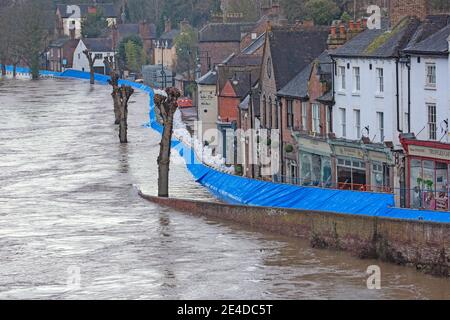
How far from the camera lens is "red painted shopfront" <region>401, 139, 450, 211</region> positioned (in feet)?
151

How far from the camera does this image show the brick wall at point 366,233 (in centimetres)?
3731

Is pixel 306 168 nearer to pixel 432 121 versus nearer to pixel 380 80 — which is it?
pixel 380 80

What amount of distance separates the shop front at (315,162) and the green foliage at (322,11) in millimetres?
42973

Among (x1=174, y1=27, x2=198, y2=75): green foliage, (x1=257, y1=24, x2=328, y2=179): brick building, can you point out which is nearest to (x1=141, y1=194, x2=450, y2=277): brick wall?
(x1=257, y1=24, x2=328, y2=179): brick building

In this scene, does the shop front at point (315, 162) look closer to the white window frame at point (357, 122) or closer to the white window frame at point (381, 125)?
the white window frame at point (357, 122)

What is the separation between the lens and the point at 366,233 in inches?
1590

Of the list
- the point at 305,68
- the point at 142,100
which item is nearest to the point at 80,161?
the point at 305,68

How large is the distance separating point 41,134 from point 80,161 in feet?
69.3

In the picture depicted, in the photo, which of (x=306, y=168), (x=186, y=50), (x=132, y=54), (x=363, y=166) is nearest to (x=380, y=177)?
(x=363, y=166)

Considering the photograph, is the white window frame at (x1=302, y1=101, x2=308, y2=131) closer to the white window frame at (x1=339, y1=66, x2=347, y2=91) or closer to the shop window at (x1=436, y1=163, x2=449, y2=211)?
the white window frame at (x1=339, y1=66, x2=347, y2=91)

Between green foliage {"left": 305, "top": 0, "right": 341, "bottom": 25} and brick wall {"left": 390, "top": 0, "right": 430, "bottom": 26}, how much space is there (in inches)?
1875

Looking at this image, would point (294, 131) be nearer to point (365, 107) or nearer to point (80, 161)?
point (365, 107)

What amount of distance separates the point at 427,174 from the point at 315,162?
1214 cm

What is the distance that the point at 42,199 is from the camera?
6156 centimetres
